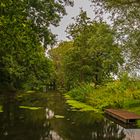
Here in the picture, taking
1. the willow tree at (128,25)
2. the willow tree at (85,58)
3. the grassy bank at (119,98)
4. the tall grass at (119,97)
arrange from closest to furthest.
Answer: the willow tree at (128,25)
the grassy bank at (119,98)
the tall grass at (119,97)
the willow tree at (85,58)

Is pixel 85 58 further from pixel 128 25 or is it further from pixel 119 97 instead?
pixel 128 25

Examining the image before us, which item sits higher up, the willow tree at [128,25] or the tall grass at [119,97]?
the willow tree at [128,25]

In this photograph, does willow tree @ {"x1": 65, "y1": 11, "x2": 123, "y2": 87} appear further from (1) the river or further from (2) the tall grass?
(1) the river

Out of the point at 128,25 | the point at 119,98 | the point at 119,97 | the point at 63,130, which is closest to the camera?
the point at 63,130

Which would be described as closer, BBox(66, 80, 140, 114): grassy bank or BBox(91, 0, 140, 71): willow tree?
BBox(91, 0, 140, 71): willow tree

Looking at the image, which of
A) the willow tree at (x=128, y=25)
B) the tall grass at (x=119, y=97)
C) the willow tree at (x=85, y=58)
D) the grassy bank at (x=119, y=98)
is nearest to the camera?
the willow tree at (x=128, y=25)

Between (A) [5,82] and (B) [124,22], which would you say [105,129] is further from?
(A) [5,82]

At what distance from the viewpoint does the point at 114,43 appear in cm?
2461

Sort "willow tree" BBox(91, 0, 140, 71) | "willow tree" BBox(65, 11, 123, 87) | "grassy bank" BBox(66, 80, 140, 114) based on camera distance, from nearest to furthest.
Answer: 1. "willow tree" BBox(91, 0, 140, 71)
2. "grassy bank" BBox(66, 80, 140, 114)
3. "willow tree" BBox(65, 11, 123, 87)

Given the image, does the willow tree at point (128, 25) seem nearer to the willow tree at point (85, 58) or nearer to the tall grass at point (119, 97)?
the tall grass at point (119, 97)

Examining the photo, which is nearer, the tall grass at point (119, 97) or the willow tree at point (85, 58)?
the tall grass at point (119, 97)

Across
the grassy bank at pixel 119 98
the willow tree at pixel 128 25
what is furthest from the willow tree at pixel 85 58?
the willow tree at pixel 128 25

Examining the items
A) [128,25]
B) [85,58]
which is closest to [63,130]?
[128,25]

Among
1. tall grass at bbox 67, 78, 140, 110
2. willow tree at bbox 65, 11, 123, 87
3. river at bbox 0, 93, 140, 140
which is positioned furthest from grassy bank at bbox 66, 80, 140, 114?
willow tree at bbox 65, 11, 123, 87
